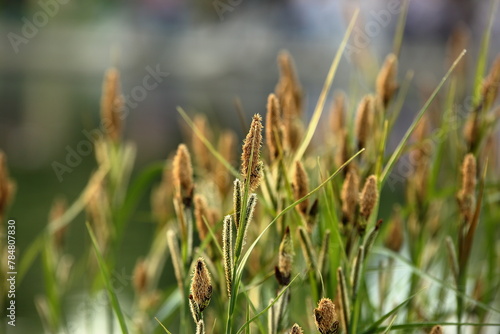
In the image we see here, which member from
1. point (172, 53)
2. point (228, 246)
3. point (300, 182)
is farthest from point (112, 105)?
point (172, 53)

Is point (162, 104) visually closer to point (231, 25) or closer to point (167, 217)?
point (231, 25)

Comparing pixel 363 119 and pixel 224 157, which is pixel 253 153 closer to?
pixel 363 119

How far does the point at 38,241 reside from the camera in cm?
119

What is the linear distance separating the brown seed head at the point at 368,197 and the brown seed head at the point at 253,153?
4.9 inches

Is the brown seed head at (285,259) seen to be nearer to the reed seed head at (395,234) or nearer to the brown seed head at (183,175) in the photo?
the brown seed head at (183,175)

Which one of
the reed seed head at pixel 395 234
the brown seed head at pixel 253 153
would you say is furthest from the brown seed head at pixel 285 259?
the reed seed head at pixel 395 234

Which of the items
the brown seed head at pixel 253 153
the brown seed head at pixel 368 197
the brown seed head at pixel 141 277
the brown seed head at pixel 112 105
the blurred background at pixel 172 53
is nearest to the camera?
the brown seed head at pixel 253 153

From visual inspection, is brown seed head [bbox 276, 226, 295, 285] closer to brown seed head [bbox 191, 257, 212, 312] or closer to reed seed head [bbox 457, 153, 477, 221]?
brown seed head [bbox 191, 257, 212, 312]

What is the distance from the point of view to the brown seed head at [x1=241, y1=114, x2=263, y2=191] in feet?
2.01

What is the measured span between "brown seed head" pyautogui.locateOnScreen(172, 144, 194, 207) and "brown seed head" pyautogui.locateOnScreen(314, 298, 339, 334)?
0.20m

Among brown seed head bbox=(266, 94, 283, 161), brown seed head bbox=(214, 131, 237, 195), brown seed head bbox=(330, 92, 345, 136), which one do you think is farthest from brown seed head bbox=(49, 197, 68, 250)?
brown seed head bbox=(266, 94, 283, 161)

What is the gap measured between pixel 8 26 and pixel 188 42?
245 centimetres

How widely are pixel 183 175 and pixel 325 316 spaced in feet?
0.71

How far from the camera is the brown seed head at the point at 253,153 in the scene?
0.61 m
